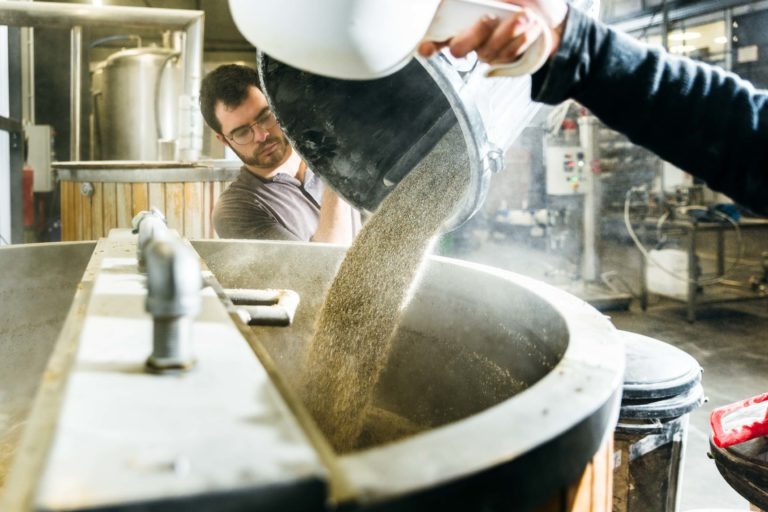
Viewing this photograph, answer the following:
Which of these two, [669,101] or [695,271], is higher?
[669,101]

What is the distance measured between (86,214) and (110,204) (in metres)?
0.14

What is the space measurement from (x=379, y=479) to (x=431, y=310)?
122 centimetres

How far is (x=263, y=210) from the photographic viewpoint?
2.60 meters

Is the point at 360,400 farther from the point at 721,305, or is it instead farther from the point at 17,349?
the point at 721,305

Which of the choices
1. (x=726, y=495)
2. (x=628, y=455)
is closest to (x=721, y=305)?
(x=726, y=495)

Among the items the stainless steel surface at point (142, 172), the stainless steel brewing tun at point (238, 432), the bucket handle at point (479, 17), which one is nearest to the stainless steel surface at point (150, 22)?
the stainless steel surface at point (142, 172)

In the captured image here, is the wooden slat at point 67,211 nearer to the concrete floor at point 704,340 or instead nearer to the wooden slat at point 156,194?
the wooden slat at point 156,194

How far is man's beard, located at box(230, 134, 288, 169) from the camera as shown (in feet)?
8.59

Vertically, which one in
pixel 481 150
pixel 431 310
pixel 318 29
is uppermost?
pixel 318 29

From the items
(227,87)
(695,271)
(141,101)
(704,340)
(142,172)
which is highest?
(141,101)

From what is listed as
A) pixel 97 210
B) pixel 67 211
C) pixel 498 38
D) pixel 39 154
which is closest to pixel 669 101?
pixel 498 38

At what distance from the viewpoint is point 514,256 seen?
8.40 m

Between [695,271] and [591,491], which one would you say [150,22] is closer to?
[591,491]

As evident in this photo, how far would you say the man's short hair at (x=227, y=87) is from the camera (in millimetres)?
2523
